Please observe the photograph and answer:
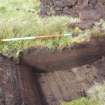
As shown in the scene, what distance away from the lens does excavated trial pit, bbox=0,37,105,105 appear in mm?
3707

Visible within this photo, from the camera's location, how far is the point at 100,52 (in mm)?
3754

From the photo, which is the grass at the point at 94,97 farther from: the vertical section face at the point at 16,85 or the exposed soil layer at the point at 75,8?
the exposed soil layer at the point at 75,8

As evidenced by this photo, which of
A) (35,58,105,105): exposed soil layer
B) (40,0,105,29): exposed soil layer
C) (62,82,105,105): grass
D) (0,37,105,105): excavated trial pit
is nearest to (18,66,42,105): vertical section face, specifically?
(0,37,105,105): excavated trial pit

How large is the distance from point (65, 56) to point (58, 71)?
0.81ft

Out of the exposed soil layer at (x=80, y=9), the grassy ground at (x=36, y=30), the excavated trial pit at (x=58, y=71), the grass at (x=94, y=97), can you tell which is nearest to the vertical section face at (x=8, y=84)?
the excavated trial pit at (x=58, y=71)

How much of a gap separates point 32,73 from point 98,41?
892mm

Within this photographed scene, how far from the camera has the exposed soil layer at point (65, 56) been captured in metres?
3.72

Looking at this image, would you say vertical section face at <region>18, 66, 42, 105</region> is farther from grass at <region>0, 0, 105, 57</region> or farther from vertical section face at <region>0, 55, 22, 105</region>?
grass at <region>0, 0, 105, 57</region>

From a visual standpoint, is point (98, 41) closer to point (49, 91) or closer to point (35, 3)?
point (49, 91)

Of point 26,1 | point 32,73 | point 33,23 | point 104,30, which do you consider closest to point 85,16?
point 104,30

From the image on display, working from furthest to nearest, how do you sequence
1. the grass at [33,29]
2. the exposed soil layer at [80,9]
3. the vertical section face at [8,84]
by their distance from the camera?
the exposed soil layer at [80,9], the grass at [33,29], the vertical section face at [8,84]

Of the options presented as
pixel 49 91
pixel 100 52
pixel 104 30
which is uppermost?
pixel 104 30

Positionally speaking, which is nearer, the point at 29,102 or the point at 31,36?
the point at 29,102

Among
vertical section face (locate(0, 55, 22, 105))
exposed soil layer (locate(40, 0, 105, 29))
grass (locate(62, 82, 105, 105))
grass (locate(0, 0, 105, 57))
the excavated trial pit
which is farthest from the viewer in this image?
exposed soil layer (locate(40, 0, 105, 29))
